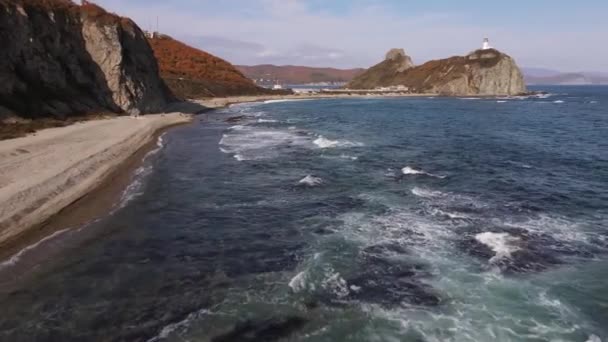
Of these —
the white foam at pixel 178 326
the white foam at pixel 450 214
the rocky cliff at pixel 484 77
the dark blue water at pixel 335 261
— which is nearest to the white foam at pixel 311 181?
the dark blue water at pixel 335 261

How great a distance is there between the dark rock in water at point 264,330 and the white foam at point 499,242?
8.33 meters

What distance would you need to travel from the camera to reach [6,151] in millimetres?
29531

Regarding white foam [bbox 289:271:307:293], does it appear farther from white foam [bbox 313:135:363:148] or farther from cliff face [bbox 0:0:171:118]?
cliff face [bbox 0:0:171:118]

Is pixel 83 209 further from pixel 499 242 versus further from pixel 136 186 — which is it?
pixel 499 242

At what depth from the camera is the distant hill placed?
419 ft

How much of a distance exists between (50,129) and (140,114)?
1009 inches

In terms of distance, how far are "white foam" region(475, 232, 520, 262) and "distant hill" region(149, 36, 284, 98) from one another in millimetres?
110891

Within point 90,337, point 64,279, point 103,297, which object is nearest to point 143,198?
point 64,279

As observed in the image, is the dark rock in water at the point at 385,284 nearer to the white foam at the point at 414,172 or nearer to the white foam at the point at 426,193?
the white foam at the point at 426,193

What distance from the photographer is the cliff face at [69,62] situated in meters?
45.9

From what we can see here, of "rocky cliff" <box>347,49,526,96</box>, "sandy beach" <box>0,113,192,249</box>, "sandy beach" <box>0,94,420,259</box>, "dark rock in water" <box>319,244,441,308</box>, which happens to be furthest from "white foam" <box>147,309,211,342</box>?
"rocky cliff" <box>347,49,526,96</box>

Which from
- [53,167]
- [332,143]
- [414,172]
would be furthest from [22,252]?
[332,143]

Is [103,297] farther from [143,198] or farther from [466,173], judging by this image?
[466,173]

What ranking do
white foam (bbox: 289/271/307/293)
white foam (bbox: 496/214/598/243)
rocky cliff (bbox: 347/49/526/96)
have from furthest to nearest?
1. rocky cliff (bbox: 347/49/526/96)
2. white foam (bbox: 496/214/598/243)
3. white foam (bbox: 289/271/307/293)
